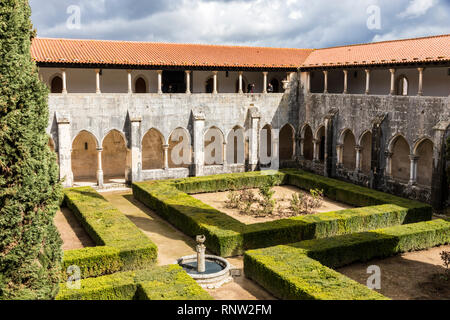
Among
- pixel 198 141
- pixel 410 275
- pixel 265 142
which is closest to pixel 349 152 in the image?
pixel 265 142

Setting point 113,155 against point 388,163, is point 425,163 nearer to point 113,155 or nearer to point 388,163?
point 388,163

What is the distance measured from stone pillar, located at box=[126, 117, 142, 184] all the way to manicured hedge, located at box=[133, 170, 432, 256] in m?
2.32

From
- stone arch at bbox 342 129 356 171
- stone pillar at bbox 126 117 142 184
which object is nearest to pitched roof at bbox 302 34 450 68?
stone arch at bbox 342 129 356 171

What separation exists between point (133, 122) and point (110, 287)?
15381 mm

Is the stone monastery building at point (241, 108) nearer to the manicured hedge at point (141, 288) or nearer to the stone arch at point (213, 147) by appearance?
the stone arch at point (213, 147)

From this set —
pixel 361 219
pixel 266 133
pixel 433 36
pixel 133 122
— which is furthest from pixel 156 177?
pixel 433 36

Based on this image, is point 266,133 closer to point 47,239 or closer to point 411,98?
point 411,98

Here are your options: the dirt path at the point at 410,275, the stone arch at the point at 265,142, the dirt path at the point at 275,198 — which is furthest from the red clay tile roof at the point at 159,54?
the dirt path at the point at 410,275

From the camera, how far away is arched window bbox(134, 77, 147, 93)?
96.3 ft

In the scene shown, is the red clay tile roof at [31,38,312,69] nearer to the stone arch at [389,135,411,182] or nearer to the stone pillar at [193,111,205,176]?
the stone pillar at [193,111,205,176]

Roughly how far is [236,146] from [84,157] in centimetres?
1040

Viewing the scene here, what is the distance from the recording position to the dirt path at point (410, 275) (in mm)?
13328

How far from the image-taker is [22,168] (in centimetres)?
961

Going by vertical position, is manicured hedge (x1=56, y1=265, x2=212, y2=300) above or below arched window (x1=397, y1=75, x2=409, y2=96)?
below
